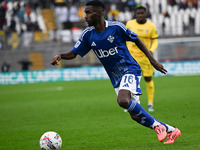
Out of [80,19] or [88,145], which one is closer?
[88,145]

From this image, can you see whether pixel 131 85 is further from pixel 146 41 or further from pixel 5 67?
pixel 5 67

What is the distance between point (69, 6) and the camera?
33250mm

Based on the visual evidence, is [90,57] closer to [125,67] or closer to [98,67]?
[98,67]

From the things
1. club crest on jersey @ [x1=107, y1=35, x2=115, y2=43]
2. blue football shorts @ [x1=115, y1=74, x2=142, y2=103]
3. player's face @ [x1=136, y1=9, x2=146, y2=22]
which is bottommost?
blue football shorts @ [x1=115, y1=74, x2=142, y2=103]

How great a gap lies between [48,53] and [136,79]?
77.0 feet

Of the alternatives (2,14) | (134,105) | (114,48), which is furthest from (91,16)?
(2,14)

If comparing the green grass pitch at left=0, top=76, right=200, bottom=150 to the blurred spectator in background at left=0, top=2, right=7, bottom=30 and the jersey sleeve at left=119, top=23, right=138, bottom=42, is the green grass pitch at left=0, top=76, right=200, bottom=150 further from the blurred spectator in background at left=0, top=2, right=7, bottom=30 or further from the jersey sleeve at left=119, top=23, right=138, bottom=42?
the blurred spectator in background at left=0, top=2, right=7, bottom=30

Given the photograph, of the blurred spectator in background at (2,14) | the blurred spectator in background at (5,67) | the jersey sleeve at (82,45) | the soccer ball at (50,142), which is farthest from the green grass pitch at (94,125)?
the blurred spectator in background at (2,14)

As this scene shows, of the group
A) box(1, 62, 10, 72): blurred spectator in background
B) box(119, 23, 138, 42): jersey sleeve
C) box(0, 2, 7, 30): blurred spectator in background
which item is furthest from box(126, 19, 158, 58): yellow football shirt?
box(0, 2, 7, 30): blurred spectator in background

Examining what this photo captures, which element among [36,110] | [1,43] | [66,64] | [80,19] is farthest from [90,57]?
[36,110]

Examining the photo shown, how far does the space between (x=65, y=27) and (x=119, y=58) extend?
26.0 m

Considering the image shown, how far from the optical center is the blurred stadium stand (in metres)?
28.9

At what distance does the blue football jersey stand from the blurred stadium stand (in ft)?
71.8

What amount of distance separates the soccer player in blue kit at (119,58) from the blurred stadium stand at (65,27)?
21916mm
